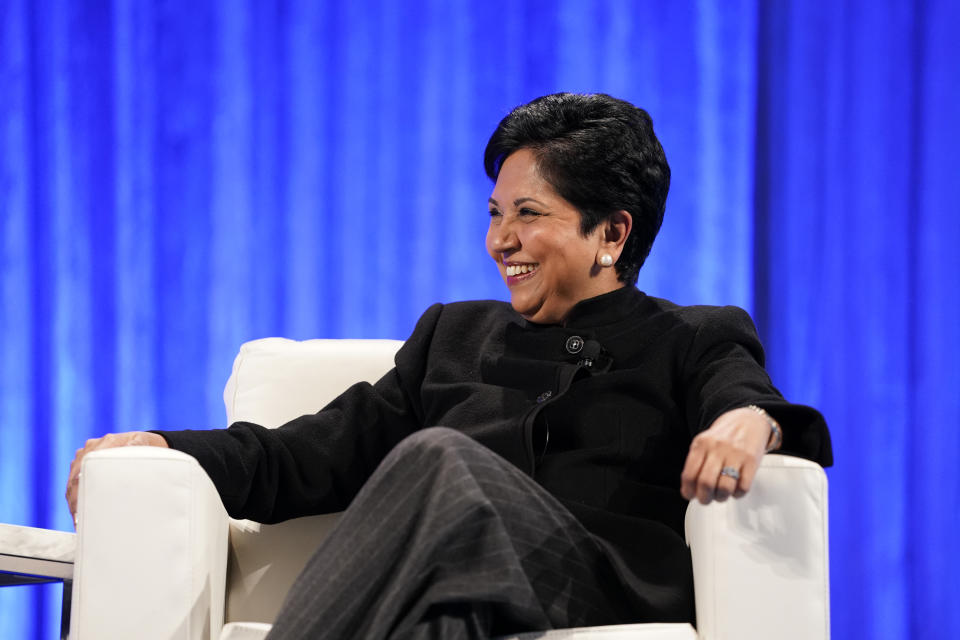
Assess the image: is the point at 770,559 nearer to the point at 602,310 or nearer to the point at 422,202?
the point at 602,310

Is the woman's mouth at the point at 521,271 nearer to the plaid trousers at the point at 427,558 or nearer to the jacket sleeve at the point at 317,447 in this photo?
the jacket sleeve at the point at 317,447

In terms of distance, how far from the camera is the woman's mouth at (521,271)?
1659mm

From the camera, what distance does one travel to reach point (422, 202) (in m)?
2.39

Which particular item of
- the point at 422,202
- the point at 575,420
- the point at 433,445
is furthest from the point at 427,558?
the point at 422,202

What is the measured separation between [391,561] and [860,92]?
186cm

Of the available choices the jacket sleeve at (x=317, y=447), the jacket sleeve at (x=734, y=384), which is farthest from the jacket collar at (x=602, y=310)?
the jacket sleeve at (x=317, y=447)

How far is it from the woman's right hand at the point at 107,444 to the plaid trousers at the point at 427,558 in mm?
405

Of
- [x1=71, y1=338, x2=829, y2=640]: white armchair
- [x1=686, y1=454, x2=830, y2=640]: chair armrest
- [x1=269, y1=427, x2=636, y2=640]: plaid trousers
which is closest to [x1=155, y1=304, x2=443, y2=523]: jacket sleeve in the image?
[x1=71, y1=338, x2=829, y2=640]: white armchair

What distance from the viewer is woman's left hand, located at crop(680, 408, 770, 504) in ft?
3.73

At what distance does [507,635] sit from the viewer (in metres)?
1.17

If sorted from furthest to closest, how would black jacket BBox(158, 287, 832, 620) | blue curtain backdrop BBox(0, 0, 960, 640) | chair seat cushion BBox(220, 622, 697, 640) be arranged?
1. blue curtain backdrop BBox(0, 0, 960, 640)
2. black jacket BBox(158, 287, 832, 620)
3. chair seat cushion BBox(220, 622, 697, 640)

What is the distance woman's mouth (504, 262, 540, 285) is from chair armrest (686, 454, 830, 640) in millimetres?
539

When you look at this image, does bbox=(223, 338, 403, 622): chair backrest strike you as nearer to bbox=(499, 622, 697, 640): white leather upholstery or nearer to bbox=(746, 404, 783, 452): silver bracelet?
bbox=(499, 622, 697, 640): white leather upholstery

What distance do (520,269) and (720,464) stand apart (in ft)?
2.01
